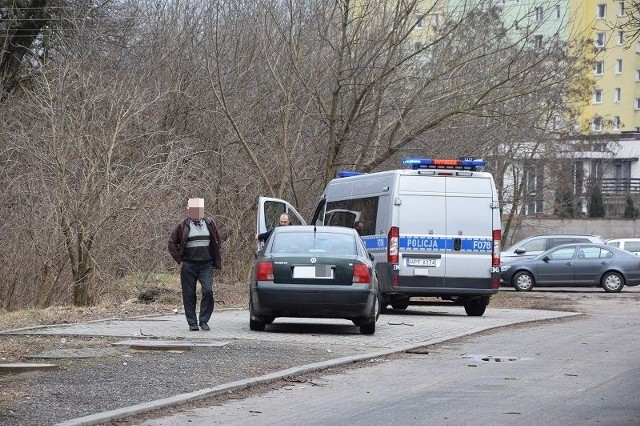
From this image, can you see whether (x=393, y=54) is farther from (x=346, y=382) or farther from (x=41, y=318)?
(x=346, y=382)

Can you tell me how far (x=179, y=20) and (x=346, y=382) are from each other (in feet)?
69.2

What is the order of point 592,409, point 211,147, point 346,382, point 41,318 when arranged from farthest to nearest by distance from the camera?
1. point 211,147
2. point 41,318
3. point 346,382
4. point 592,409

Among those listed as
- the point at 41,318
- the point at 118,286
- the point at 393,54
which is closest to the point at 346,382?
the point at 41,318

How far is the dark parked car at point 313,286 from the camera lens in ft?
51.3

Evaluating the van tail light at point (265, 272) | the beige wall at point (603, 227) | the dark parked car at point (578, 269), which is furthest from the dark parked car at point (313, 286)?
the beige wall at point (603, 227)

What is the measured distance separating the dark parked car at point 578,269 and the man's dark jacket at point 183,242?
20.4 metres

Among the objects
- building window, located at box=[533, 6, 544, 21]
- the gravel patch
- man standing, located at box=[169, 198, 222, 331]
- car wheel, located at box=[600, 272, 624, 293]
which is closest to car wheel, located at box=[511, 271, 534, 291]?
car wheel, located at box=[600, 272, 624, 293]

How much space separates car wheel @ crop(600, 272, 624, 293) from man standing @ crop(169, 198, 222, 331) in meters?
21.0

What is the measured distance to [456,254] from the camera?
21.0 metres

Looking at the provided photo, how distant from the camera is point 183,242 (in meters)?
16.0

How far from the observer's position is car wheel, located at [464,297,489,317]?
71.8 ft

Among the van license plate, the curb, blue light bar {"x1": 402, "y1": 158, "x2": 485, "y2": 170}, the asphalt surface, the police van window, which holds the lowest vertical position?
the curb

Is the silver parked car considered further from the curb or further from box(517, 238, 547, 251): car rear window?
the curb

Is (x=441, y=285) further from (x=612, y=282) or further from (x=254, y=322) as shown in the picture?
(x=612, y=282)
